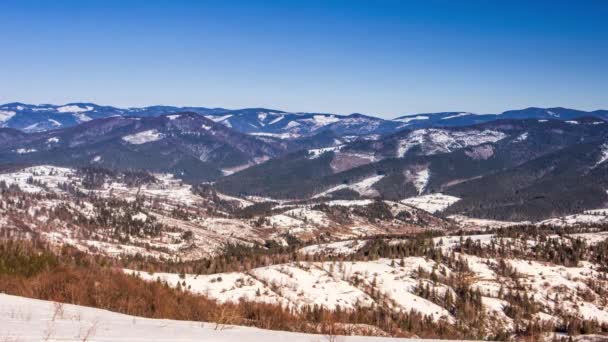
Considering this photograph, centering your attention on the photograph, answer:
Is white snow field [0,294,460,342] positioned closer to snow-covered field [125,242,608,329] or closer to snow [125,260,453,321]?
snow-covered field [125,242,608,329]

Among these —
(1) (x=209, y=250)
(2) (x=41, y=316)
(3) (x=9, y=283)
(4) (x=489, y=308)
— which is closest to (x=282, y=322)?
(2) (x=41, y=316)

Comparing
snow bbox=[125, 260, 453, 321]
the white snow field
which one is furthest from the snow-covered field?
the white snow field

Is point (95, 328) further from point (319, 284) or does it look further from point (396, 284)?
point (396, 284)

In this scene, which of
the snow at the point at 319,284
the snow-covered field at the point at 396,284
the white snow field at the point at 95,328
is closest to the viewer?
the white snow field at the point at 95,328

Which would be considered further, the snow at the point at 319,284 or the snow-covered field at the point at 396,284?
the snow-covered field at the point at 396,284

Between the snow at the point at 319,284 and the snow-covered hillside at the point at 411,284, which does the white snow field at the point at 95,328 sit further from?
the snow at the point at 319,284

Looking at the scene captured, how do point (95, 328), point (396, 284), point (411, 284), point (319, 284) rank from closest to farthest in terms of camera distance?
point (95, 328) → point (319, 284) → point (396, 284) → point (411, 284)

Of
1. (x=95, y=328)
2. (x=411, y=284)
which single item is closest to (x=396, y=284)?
(x=411, y=284)

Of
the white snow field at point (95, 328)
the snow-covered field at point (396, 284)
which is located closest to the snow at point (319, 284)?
the snow-covered field at point (396, 284)
